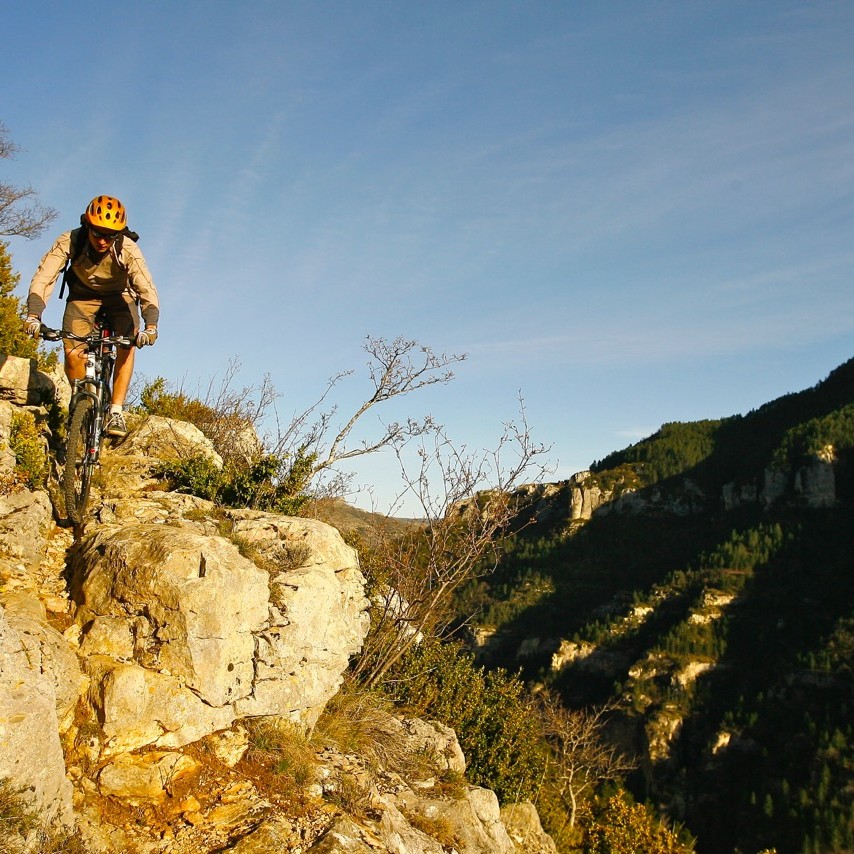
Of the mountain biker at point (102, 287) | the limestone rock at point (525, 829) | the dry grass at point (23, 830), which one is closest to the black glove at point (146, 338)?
the mountain biker at point (102, 287)

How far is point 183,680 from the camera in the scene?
5.25 m

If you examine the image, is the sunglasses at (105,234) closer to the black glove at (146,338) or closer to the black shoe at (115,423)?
the black glove at (146,338)

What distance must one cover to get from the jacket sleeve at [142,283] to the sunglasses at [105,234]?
0.22 metres

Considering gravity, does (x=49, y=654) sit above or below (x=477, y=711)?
above

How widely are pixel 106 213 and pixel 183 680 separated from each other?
4173 millimetres

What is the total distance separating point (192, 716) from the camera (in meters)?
5.17

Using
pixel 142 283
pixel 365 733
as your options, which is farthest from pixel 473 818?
pixel 142 283

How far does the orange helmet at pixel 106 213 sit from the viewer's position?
6038 millimetres

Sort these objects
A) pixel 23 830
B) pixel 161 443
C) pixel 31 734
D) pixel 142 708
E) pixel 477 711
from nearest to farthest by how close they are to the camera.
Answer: pixel 23 830, pixel 31 734, pixel 142 708, pixel 161 443, pixel 477 711

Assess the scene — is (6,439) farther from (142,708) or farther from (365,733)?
(365,733)

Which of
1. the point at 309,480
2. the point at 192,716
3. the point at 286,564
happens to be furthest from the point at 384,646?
the point at 192,716

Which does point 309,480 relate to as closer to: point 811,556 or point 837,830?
point 837,830

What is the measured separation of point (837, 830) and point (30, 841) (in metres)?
72.5

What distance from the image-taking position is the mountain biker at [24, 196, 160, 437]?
6.12m
